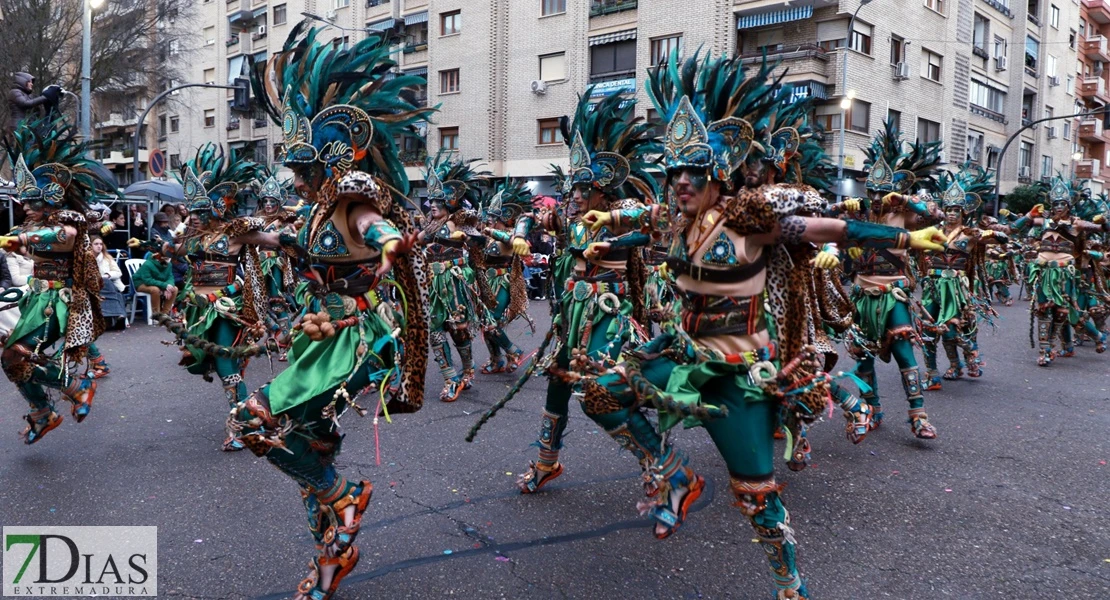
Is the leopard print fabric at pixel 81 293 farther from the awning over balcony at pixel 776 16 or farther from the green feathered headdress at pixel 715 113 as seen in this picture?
the awning over balcony at pixel 776 16

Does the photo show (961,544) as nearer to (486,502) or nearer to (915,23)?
(486,502)

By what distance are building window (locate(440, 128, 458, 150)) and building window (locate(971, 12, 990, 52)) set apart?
21.8 metres

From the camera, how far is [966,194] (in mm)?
9578

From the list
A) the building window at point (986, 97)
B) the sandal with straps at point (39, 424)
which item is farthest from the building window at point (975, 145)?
the sandal with straps at point (39, 424)

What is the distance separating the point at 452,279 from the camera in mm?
9172

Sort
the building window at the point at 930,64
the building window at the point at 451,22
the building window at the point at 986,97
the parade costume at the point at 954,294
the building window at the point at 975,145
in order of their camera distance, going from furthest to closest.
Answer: the building window at the point at 986,97 → the building window at the point at 975,145 → the building window at the point at 451,22 → the building window at the point at 930,64 → the parade costume at the point at 954,294

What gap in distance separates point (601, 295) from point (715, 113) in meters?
1.51

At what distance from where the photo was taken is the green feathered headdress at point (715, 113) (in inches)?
151

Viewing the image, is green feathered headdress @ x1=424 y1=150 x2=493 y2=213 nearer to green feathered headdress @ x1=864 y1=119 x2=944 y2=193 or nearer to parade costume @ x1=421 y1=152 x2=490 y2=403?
parade costume @ x1=421 y1=152 x2=490 y2=403

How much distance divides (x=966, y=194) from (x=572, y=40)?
872 inches

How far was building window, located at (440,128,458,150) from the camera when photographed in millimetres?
33094

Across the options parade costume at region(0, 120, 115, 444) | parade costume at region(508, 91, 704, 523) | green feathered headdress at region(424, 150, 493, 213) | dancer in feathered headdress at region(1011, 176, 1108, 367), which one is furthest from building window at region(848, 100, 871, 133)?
parade costume at region(0, 120, 115, 444)

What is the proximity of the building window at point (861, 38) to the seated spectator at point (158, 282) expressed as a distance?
2441cm

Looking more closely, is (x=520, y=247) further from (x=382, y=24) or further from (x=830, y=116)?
(x=382, y=24)
